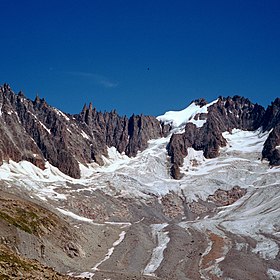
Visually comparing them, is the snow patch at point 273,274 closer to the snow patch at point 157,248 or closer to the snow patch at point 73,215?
the snow patch at point 157,248

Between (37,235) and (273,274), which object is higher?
(37,235)

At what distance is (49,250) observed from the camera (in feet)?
322

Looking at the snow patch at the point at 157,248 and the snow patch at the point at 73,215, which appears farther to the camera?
the snow patch at the point at 73,215

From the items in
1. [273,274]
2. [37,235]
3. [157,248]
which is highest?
[157,248]

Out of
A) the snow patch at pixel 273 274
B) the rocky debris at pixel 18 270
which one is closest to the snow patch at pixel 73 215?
the snow patch at pixel 273 274

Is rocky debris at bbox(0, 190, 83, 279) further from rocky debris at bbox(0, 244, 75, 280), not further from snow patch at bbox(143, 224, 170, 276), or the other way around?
rocky debris at bbox(0, 244, 75, 280)

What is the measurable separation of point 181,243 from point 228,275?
1532 inches

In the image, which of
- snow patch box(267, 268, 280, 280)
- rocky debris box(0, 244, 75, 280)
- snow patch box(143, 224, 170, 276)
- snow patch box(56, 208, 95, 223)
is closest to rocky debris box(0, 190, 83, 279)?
snow patch box(143, 224, 170, 276)

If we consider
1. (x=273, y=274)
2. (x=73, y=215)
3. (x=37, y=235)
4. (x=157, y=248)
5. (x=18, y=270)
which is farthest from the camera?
(x=73, y=215)

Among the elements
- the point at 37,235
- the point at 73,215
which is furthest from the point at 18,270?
the point at 73,215

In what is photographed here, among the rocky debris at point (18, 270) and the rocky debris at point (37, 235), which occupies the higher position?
the rocky debris at point (37, 235)

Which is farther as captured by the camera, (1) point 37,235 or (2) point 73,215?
(2) point 73,215

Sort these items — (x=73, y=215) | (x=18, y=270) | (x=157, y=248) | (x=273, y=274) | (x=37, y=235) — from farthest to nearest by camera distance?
(x=73, y=215) → (x=157, y=248) → (x=37, y=235) → (x=273, y=274) → (x=18, y=270)

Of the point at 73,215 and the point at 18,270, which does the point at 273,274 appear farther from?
the point at 73,215
